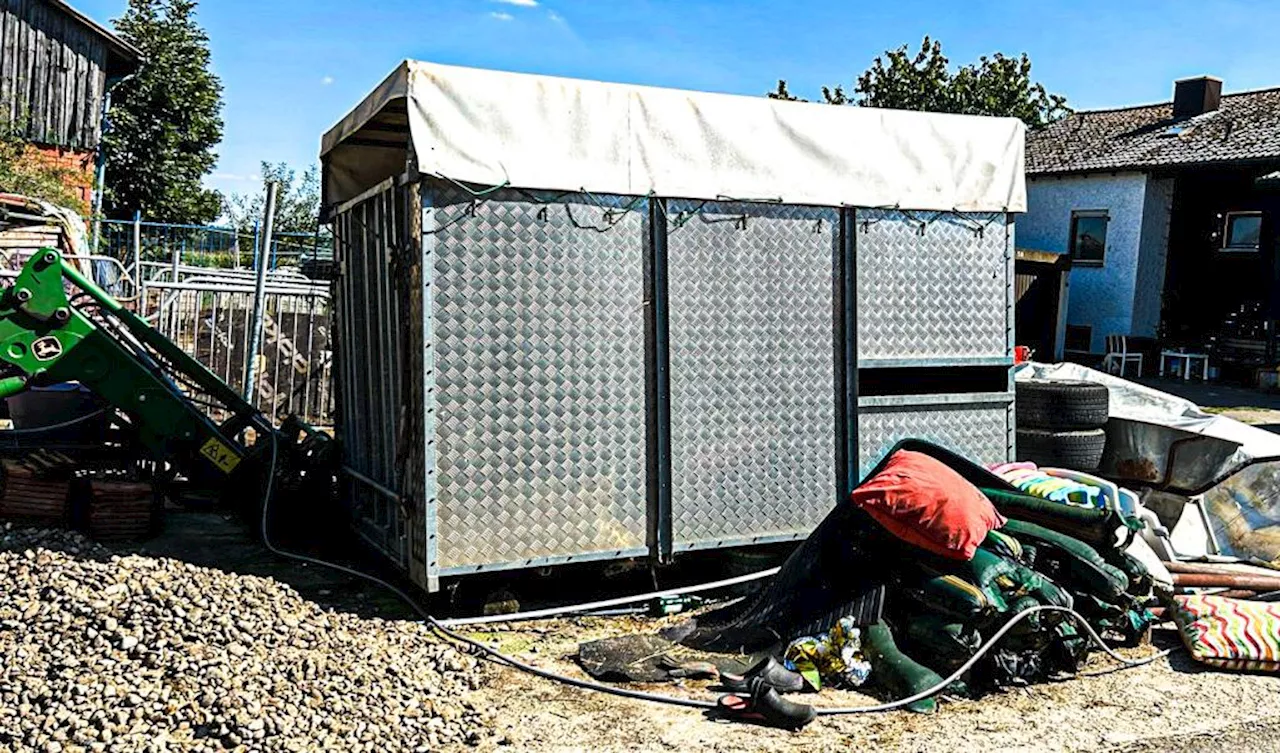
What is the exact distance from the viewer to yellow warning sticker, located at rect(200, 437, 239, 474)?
Answer: 7562mm

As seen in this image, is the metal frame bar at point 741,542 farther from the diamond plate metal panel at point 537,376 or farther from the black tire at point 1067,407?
the black tire at point 1067,407

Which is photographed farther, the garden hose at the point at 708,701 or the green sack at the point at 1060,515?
the green sack at the point at 1060,515

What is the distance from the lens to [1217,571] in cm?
695

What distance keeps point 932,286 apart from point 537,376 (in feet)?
9.15

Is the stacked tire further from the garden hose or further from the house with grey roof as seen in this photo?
the house with grey roof

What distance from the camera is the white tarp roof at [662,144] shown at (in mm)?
5895

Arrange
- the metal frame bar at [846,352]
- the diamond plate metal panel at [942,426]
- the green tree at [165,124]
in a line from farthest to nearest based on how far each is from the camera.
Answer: the green tree at [165,124], the diamond plate metal panel at [942,426], the metal frame bar at [846,352]

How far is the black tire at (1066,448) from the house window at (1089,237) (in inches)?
768

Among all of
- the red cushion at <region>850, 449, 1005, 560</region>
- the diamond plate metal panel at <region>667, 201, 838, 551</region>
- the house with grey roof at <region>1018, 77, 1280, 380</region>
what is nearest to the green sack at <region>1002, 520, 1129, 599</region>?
the red cushion at <region>850, 449, 1005, 560</region>

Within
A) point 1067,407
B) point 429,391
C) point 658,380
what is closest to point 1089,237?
point 1067,407

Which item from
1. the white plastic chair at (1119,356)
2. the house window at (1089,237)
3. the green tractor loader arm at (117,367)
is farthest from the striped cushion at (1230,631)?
the house window at (1089,237)

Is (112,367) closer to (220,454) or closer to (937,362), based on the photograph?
(220,454)

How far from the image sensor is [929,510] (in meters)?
5.36

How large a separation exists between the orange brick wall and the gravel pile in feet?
61.3
